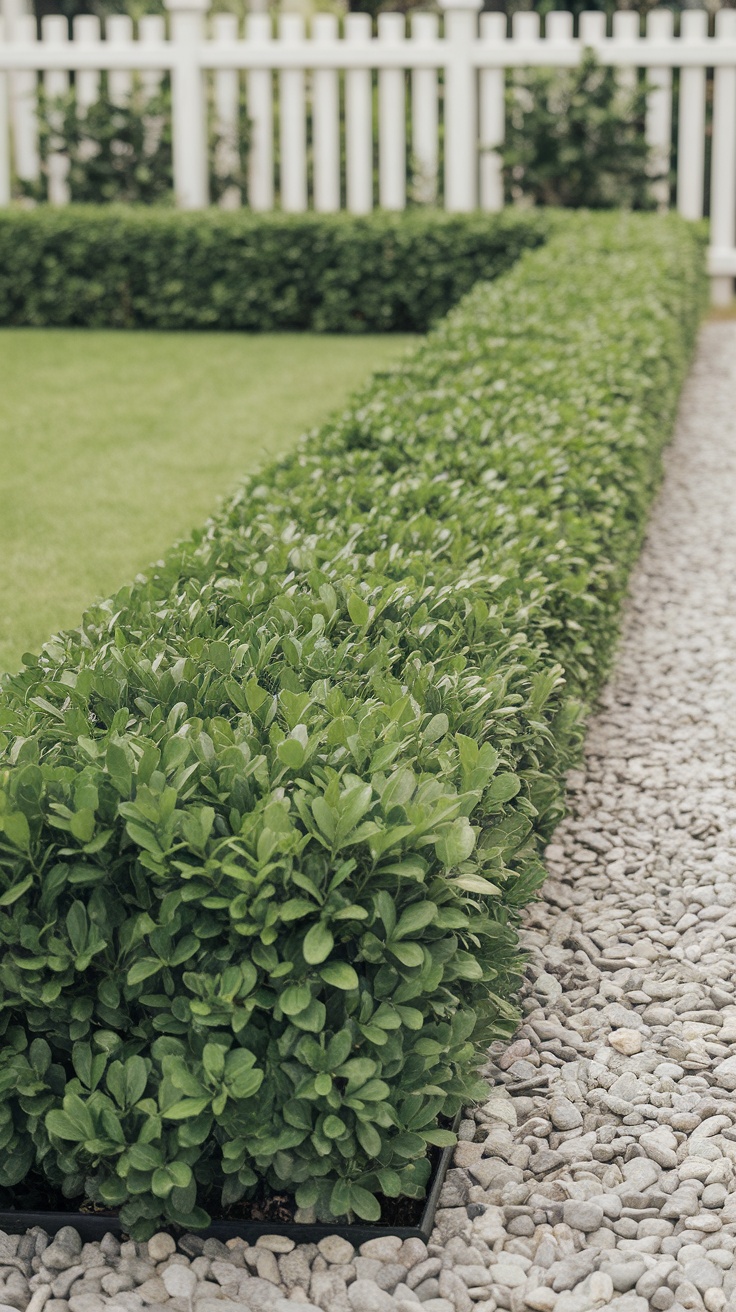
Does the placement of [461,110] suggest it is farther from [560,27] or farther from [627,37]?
[627,37]

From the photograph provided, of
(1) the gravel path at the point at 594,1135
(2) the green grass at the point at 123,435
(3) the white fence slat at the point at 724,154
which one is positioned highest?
(3) the white fence slat at the point at 724,154

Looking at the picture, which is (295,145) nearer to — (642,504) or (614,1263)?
(642,504)

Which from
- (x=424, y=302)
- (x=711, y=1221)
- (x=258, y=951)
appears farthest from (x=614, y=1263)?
(x=424, y=302)

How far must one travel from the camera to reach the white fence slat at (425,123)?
423 inches

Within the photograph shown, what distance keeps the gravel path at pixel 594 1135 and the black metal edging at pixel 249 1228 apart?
0.02m

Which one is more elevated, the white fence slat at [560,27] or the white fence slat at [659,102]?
the white fence slat at [560,27]

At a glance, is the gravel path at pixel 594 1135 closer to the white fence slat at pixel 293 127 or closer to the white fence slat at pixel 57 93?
the white fence slat at pixel 293 127

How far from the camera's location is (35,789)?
2.30m

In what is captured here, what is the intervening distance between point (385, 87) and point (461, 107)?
0.56 metres

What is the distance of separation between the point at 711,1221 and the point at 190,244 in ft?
28.1

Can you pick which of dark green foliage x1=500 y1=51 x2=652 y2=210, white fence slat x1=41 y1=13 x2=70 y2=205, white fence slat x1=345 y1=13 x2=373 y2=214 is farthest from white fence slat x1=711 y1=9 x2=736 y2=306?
white fence slat x1=41 y1=13 x2=70 y2=205

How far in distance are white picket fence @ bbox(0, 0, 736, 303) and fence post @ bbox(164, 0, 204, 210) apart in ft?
0.03

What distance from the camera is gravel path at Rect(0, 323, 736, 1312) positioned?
2.23 meters

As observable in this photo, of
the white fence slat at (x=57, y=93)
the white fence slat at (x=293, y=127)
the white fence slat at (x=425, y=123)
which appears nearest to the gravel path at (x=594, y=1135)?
the white fence slat at (x=425, y=123)
